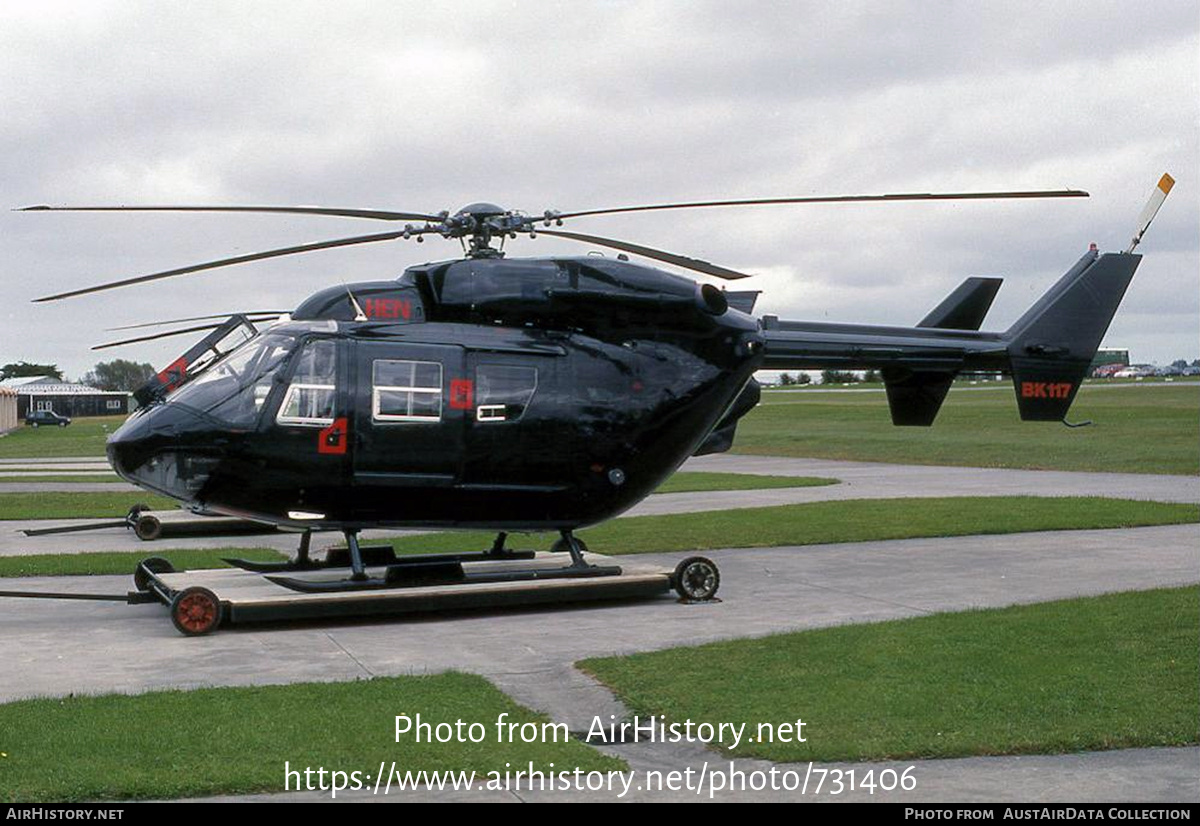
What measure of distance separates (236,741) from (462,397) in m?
5.77

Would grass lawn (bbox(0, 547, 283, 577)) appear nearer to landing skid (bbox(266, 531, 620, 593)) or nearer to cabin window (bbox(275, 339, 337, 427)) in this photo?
landing skid (bbox(266, 531, 620, 593))

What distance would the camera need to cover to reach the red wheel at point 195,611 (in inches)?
448

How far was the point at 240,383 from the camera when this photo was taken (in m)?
12.3

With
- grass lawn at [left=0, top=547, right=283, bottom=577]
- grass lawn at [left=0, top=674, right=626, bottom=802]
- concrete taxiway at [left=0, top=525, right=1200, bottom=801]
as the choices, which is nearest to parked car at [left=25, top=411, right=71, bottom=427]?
grass lawn at [left=0, top=547, right=283, bottom=577]

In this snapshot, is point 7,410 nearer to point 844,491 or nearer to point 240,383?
point 844,491

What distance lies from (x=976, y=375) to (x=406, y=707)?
34.1ft

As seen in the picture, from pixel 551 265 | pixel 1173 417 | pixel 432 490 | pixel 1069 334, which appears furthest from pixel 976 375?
pixel 1173 417

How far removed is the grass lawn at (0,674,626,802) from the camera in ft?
22.0

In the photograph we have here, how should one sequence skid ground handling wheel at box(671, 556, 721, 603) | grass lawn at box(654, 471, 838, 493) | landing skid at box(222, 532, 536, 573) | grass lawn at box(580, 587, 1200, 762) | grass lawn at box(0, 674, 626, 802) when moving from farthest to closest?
grass lawn at box(654, 471, 838, 493)
landing skid at box(222, 532, 536, 573)
skid ground handling wheel at box(671, 556, 721, 603)
grass lawn at box(580, 587, 1200, 762)
grass lawn at box(0, 674, 626, 802)

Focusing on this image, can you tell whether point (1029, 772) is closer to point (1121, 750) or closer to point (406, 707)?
point (1121, 750)

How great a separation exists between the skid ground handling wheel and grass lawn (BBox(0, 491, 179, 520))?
39.5 feet

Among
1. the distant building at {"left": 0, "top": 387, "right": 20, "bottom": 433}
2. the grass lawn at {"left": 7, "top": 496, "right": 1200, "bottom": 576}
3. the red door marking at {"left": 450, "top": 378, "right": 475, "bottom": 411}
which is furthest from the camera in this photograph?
the distant building at {"left": 0, "top": 387, "right": 20, "bottom": 433}

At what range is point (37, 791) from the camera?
6.48m

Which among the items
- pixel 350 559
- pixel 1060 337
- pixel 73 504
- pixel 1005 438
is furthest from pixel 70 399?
pixel 1060 337
